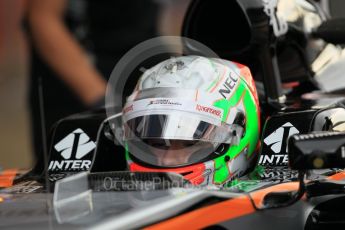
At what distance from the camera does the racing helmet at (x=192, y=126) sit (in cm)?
264

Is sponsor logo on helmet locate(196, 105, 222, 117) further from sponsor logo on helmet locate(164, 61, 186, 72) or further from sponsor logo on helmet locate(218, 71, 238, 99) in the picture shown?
sponsor logo on helmet locate(164, 61, 186, 72)

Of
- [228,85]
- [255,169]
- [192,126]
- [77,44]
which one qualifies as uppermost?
[77,44]

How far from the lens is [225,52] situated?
3463 millimetres

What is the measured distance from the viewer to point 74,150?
317cm

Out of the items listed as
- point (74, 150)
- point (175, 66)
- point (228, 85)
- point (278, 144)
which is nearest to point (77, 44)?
point (74, 150)

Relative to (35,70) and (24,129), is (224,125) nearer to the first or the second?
(35,70)

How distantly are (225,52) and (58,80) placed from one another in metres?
2.32

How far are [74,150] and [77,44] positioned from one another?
8.53 feet

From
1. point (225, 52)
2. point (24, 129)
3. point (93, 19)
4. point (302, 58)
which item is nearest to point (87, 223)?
point (225, 52)

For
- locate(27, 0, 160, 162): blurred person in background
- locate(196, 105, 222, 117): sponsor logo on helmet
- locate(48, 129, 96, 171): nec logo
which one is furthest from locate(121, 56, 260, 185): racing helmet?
locate(27, 0, 160, 162): blurred person in background

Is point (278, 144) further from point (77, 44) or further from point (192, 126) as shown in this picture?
point (77, 44)

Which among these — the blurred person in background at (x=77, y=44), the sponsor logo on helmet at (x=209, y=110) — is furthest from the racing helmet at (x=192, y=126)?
the blurred person in background at (x=77, y=44)

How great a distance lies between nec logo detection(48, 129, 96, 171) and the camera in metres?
3.12

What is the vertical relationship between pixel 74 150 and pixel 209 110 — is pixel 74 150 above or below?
below
